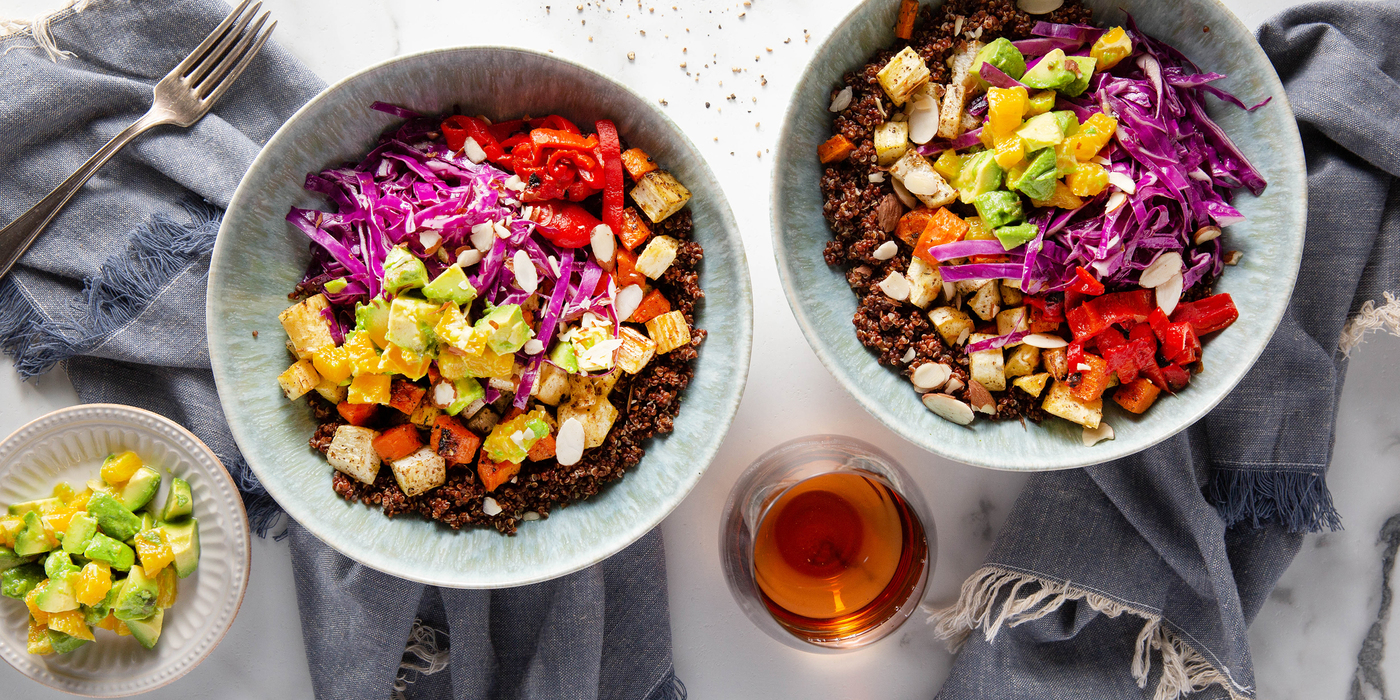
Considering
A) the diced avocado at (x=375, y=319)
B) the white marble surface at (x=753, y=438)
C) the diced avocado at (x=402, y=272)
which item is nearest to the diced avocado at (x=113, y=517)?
the white marble surface at (x=753, y=438)

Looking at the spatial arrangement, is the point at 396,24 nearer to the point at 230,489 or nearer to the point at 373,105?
the point at 373,105

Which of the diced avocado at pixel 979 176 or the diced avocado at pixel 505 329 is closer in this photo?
the diced avocado at pixel 505 329

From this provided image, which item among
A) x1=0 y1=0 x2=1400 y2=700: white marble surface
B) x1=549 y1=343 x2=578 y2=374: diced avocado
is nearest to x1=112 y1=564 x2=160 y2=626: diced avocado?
x1=0 y1=0 x2=1400 y2=700: white marble surface

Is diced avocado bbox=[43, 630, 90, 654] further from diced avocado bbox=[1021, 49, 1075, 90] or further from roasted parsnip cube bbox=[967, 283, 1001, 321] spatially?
diced avocado bbox=[1021, 49, 1075, 90]

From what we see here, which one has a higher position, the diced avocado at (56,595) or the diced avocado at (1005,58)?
A: the diced avocado at (1005,58)

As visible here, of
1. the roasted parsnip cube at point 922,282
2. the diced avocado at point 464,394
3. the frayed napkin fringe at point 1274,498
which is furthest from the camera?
the frayed napkin fringe at point 1274,498

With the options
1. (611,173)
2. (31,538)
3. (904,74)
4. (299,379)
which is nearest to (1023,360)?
(904,74)

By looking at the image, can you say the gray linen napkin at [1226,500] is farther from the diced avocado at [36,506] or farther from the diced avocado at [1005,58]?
the diced avocado at [36,506]

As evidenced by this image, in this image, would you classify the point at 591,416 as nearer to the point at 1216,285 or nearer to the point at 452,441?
the point at 452,441
